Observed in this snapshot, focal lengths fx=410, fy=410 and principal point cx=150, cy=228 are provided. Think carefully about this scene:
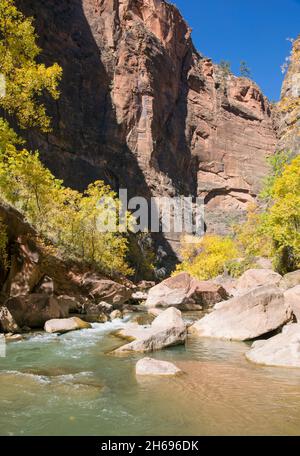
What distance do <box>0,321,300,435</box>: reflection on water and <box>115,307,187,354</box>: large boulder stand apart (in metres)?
0.51

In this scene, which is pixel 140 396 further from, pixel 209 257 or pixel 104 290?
pixel 209 257

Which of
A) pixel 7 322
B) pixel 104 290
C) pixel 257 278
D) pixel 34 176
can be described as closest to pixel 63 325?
pixel 7 322

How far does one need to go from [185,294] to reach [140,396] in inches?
844

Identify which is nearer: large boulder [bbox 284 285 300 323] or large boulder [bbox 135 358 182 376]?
large boulder [bbox 135 358 182 376]

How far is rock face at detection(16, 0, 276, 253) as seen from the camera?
64.2 m

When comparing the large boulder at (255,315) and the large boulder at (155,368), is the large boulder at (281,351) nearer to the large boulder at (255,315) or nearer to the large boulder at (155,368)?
the large boulder at (255,315)

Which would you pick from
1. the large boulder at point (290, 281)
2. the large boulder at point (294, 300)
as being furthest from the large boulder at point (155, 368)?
the large boulder at point (290, 281)

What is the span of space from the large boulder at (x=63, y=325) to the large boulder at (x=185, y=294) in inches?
469

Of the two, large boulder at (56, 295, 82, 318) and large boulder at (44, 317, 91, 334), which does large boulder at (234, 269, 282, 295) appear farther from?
large boulder at (44, 317, 91, 334)

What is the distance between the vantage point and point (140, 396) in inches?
300

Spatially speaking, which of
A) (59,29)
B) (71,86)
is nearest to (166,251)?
(71,86)

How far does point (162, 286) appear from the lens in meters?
30.8

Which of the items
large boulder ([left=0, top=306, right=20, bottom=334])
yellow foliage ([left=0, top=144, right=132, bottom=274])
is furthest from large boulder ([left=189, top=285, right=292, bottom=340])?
yellow foliage ([left=0, top=144, right=132, bottom=274])

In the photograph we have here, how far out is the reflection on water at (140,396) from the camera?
6.15 meters
